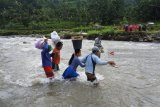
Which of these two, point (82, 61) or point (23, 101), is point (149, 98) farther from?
point (23, 101)

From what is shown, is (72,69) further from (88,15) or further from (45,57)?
(88,15)

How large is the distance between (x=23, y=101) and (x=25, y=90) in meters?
1.44

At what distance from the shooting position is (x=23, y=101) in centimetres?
956

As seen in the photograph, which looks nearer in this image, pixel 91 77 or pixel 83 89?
pixel 83 89

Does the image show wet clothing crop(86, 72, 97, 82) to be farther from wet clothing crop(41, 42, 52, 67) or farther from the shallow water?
wet clothing crop(41, 42, 52, 67)

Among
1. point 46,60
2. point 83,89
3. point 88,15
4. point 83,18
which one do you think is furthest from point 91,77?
point 83,18

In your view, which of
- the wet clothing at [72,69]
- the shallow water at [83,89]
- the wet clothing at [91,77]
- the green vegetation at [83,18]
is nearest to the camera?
the shallow water at [83,89]

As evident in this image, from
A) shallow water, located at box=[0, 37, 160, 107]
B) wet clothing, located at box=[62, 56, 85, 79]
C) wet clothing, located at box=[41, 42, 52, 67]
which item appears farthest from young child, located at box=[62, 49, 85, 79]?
wet clothing, located at box=[41, 42, 52, 67]

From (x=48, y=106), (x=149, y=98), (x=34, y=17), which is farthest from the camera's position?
(x=34, y=17)

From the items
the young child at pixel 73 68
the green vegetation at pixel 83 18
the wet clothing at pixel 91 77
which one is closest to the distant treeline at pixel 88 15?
the green vegetation at pixel 83 18

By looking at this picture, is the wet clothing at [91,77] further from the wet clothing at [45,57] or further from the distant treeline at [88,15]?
the distant treeline at [88,15]

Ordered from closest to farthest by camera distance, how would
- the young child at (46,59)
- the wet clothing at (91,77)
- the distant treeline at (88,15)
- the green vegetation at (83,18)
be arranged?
the wet clothing at (91,77) < the young child at (46,59) < the green vegetation at (83,18) < the distant treeline at (88,15)

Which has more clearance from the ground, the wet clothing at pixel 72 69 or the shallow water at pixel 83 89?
the wet clothing at pixel 72 69

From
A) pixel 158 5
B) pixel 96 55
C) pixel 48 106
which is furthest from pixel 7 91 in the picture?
pixel 158 5
